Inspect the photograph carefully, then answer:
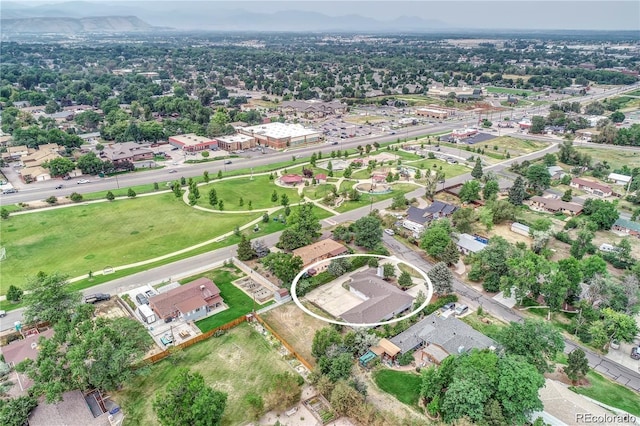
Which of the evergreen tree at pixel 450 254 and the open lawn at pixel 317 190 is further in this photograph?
the open lawn at pixel 317 190

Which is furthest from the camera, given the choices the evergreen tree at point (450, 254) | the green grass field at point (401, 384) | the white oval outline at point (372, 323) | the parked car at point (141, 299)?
the evergreen tree at point (450, 254)

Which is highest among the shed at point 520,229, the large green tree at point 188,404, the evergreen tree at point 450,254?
the large green tree at point 188,404

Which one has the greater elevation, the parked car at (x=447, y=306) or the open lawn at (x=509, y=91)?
the open lawn at (x=509, y=91)

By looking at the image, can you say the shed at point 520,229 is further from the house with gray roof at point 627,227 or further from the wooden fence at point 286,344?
the wooden fence at point 286,344

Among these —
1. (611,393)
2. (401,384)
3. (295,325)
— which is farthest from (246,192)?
(611,393)

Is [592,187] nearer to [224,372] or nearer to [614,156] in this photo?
[614,156]

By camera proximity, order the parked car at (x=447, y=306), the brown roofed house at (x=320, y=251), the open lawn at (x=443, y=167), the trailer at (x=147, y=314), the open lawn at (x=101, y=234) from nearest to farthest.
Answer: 1. the trailer at (x=147, y=314)
2. the parked car at (x=447, y=306)
3. the brown roofed house at (x=320, y=251)
4. the open lawn at (x=101, y=234)
5. the open lawn at (x=443, y=167)

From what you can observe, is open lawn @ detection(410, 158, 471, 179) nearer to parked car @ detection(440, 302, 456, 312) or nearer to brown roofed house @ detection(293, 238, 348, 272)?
brown roofed house @ detection(293, 238, 348, 272)

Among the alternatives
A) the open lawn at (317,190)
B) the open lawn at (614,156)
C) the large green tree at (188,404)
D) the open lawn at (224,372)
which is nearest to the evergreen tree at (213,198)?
the open lawn at (317,190)

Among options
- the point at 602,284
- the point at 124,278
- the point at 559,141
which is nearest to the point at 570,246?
the point at 602,284
